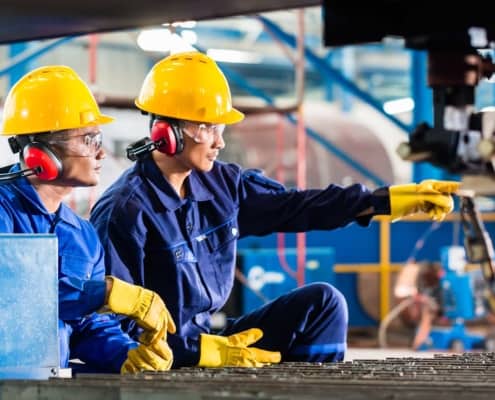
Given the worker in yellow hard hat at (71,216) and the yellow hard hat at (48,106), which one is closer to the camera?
the worker in yellow hard hat at (71,216)

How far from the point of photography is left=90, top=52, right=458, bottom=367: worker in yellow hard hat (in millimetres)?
4203

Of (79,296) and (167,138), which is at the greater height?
(167,138)

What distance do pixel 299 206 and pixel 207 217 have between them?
0.43m

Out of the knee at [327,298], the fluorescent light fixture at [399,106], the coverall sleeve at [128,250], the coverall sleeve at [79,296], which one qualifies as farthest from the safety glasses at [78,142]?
the fluorescent light fixture at [399,106]

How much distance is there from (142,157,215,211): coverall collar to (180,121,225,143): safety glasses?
0.15 meters

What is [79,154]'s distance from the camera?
4059mm

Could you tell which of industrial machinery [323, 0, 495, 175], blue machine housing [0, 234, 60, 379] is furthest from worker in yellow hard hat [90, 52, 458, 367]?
industrial machinery [323, 0, 495, 175]

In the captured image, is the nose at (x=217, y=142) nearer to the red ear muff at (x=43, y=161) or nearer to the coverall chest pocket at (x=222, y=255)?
the coverall chest pocket at (x=222, y=255)

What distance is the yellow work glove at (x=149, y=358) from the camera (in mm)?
3646

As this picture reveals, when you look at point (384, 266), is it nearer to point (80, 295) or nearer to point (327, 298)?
point (327, 298)

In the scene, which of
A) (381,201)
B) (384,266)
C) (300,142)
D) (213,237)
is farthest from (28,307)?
(384,266)

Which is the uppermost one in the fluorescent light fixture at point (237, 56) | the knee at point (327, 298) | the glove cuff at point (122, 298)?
the fluorescent light fixture at point (237, 56)

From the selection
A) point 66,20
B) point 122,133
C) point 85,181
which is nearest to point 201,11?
point 66,20

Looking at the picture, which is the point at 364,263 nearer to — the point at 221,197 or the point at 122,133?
the point at 122,133
